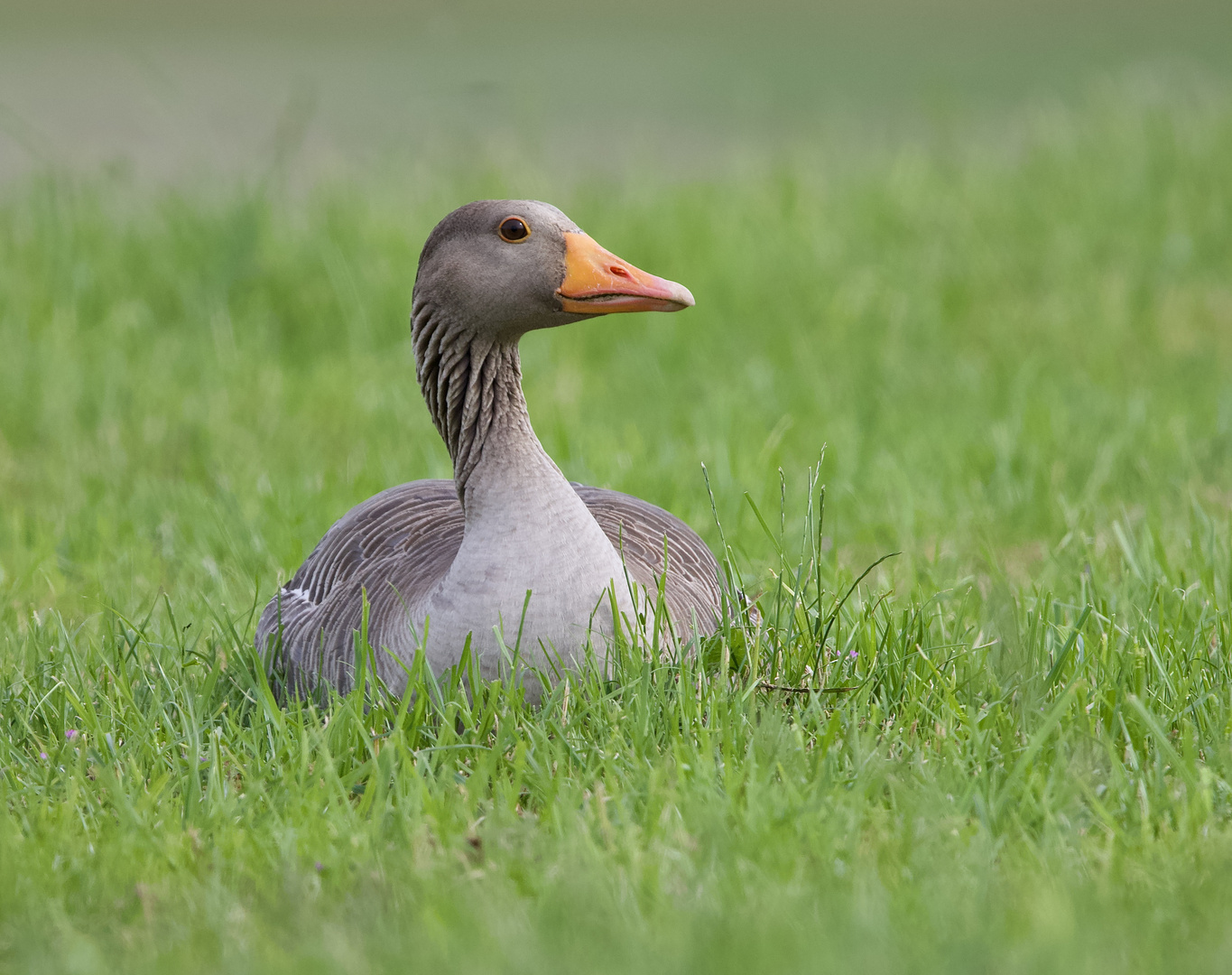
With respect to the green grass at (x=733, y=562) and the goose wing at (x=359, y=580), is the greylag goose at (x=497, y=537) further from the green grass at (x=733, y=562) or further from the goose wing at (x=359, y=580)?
the green grass at (x=733, y=562)

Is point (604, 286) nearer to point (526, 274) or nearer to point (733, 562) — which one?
point (526, 274)

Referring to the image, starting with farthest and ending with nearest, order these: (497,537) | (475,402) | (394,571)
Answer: (394,571)
(475,402)
(497,537)

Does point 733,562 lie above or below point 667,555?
below

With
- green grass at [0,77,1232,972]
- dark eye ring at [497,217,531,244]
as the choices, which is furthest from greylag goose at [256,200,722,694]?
green grass at [0,77,1232,972]

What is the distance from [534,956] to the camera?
2238mm

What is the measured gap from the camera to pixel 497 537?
10.9 ft

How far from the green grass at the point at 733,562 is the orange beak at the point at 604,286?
0.62 metres

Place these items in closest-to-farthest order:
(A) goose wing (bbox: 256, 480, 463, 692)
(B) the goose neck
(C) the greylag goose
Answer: (C) the greylag goose → (B) the goose neck → (A) goose wing (bbox: 256, 480, 463, 692)

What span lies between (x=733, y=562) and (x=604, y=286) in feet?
3.13

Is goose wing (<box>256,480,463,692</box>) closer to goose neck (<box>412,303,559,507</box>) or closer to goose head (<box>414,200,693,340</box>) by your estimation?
goose neck (<box>412,303,559,507</box>)

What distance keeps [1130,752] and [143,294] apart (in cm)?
644

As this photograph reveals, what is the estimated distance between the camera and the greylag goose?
3.28 m

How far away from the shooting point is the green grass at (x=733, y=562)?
2.49 m

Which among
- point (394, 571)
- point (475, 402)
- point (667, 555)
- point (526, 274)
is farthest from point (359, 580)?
point (526, 274)
